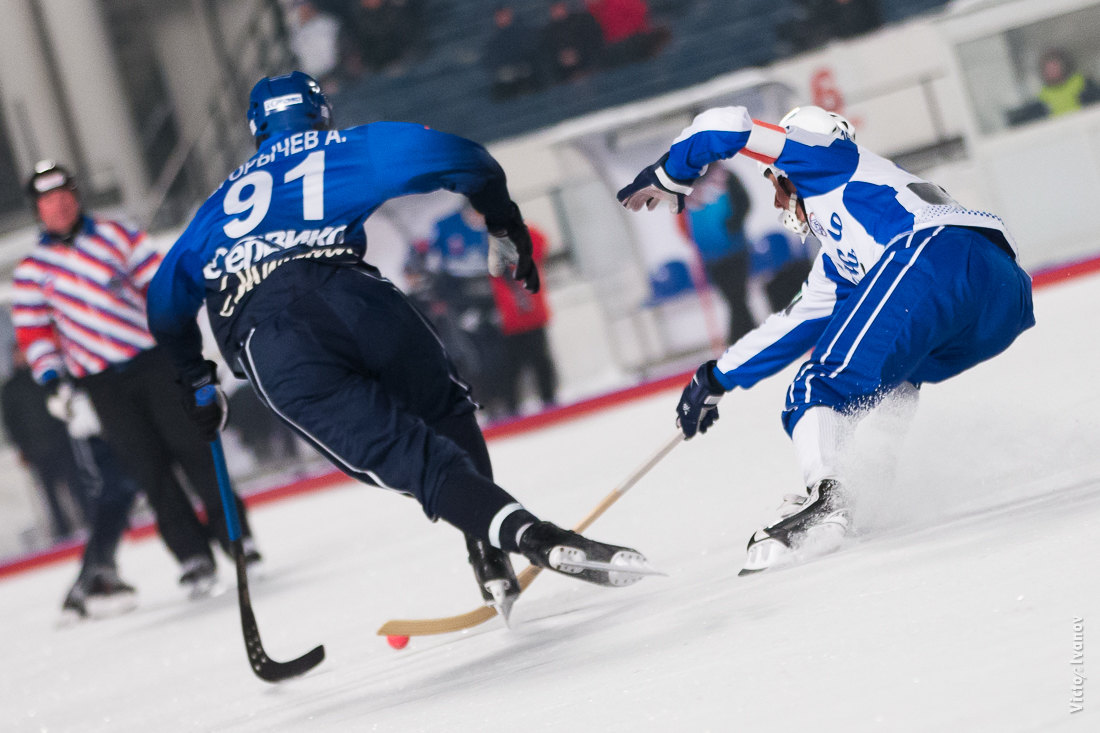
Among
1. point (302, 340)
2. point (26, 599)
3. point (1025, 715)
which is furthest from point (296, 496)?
point (1025, 715)

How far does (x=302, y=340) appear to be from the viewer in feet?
6.74

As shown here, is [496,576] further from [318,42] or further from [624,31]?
[318,42]

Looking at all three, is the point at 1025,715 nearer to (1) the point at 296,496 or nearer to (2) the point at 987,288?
(2) the point at 987,288

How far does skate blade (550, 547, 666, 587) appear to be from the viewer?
5.94ft

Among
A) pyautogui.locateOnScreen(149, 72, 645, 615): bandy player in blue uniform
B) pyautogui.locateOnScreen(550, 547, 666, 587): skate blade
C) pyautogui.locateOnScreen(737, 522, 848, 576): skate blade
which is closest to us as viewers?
pyautogui.locateOnScreen(550, 547, 666, 587): skate blade

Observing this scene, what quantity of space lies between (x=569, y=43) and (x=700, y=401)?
763cm

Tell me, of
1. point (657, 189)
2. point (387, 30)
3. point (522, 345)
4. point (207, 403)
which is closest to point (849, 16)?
point (522, 345)

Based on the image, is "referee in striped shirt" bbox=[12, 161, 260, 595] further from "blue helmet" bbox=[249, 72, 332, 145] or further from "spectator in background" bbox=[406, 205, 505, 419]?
"spectator in background" bbox=[406, 205, 505, 419]

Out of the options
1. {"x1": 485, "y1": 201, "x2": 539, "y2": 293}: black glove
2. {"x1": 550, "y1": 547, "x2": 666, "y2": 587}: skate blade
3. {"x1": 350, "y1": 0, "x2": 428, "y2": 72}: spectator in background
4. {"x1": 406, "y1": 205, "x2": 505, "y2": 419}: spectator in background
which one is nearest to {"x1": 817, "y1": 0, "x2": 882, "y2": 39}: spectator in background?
A: {"x1": 406, "y1": 205, "x2": 505, "y2": 419}: spectator in background

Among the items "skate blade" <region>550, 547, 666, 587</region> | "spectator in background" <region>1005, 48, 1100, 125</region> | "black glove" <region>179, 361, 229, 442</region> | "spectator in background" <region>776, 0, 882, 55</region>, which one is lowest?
"spectator in background" <region>1005, 48, 1100, 125</region>

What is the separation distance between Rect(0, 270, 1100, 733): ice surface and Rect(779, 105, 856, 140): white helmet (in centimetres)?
62

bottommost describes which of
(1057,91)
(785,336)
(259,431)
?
(259,431)

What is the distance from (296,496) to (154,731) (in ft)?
15.2

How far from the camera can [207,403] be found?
98.1 inches
